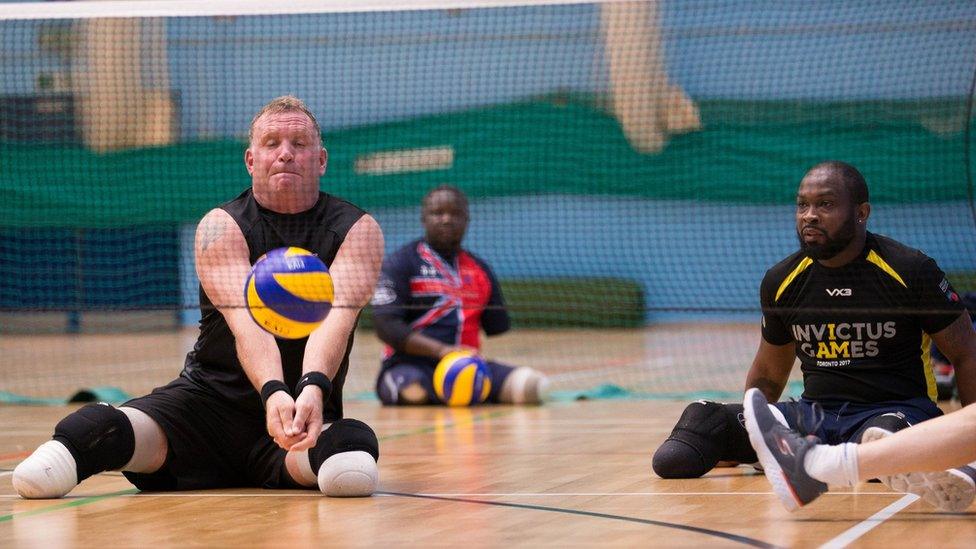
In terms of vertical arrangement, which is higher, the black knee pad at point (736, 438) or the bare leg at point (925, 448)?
the bare leg at point (925, 448)

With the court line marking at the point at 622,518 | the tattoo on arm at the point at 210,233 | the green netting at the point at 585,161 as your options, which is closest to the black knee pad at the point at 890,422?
the court line marking at the point at 622,518

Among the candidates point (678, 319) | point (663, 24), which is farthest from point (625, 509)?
point (678, 319)

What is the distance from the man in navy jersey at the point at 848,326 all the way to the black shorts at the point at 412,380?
4158 mm

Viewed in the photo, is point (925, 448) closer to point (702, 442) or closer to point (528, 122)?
point (702, 442)

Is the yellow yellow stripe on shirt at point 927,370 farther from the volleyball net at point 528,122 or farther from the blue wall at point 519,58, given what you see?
the blue wall at point 519,58

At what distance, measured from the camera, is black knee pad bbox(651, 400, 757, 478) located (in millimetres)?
5273

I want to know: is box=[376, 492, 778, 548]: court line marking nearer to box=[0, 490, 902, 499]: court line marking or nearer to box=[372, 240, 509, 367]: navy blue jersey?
box=[0, 490, 902, 499]: court line marking

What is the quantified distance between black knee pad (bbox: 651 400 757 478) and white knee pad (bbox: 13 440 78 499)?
214 centimetres

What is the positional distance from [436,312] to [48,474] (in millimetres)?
5134

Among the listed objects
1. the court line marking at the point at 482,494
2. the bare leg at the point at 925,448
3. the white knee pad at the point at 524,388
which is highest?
the bare leg at the point at 925,448

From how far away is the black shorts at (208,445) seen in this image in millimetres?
5105

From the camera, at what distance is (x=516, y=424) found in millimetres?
7926

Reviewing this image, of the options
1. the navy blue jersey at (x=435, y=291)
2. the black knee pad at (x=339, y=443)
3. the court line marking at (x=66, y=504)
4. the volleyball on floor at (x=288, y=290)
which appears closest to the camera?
the court line marking at (x=66, y=504)

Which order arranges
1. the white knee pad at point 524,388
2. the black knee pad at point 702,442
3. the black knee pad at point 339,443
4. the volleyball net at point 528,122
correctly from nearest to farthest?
the black knee pad at point 339,443, the black knee pad at point 702,442, the volleyball net at point 528,122, the white knee pad at point 524,388
